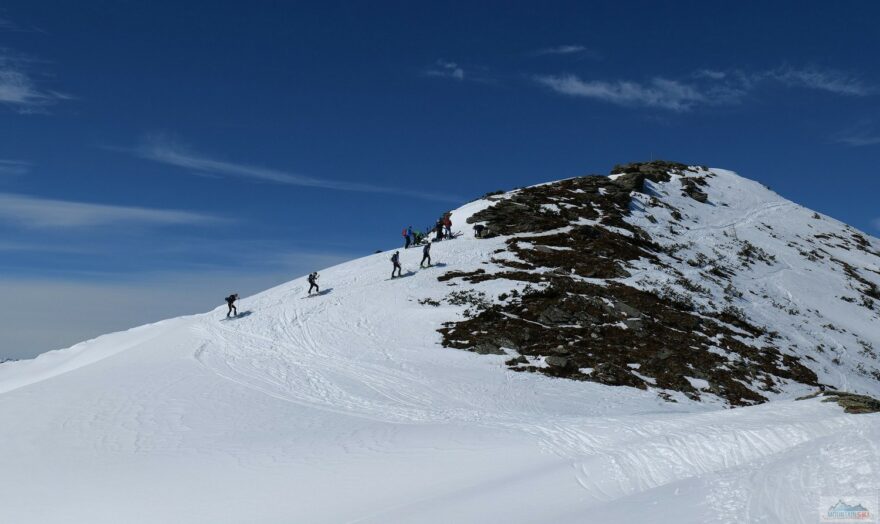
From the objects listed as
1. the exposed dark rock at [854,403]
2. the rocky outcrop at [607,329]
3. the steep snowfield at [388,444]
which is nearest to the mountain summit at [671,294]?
the rocky outcrop at [607,329]

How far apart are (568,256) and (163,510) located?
1310 inches

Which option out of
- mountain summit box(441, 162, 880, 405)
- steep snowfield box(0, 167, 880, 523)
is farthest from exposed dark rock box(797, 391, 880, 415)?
mountain summit box(441, 162, 880, 405)

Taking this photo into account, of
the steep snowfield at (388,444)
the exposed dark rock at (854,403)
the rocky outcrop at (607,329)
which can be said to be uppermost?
the rocky outcrop at (607,329)

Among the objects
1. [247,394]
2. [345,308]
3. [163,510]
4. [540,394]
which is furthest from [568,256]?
[163,510]

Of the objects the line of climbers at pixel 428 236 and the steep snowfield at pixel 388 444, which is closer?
the steep snowfield at pixel 388 444

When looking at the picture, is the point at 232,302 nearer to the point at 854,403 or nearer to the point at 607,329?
the point at 607,329

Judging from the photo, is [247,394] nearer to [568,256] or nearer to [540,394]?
[540,394]

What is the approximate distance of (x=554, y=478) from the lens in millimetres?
11906

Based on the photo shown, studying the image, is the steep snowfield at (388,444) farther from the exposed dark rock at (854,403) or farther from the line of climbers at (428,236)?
the line of climbers at (428,236)

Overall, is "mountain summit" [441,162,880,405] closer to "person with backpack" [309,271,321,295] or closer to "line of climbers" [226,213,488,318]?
"line of climbers" [226,213,488,318]

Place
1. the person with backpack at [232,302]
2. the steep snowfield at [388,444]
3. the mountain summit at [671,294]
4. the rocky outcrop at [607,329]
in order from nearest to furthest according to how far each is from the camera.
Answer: the steep snowfield at [388,444] < the rocky outcrop at [607,329] < the mountain summit at [671,294] < the person with backpack at [232,302]

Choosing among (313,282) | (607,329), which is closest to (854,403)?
(607,329)

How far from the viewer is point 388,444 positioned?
15.3 m

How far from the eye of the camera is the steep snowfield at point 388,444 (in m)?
10.5
